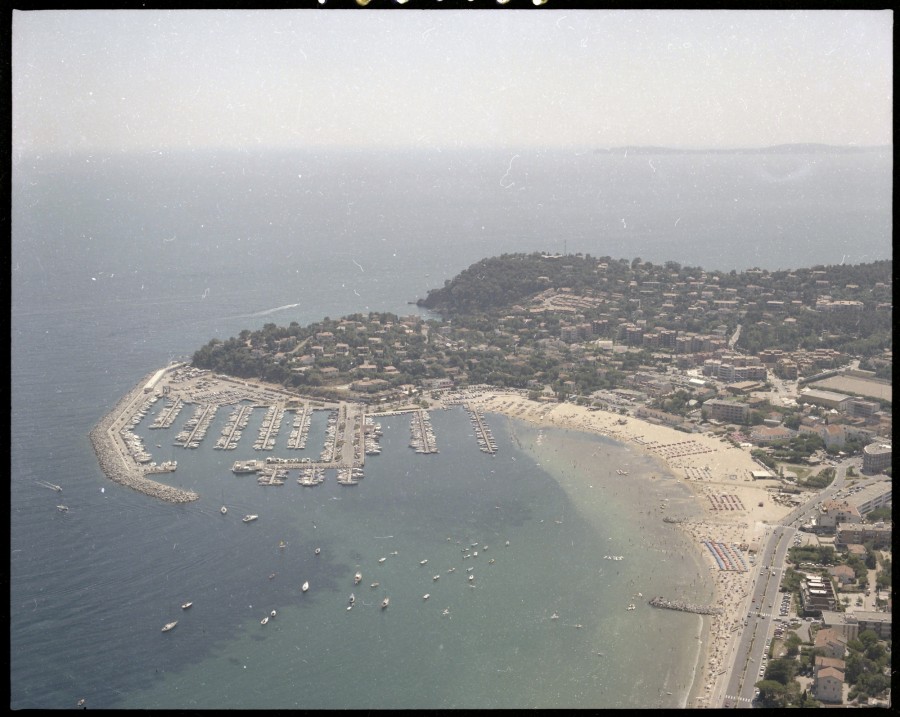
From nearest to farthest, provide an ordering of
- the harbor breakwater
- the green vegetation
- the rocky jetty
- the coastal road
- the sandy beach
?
the coastal road → the sandy beach → the rocky jetty → the harbor breakwater → the green vegetation

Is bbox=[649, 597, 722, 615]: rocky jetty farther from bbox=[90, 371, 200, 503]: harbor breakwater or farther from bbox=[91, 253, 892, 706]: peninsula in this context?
bbox=[90, 371, 200, 503]: harbor breakwater

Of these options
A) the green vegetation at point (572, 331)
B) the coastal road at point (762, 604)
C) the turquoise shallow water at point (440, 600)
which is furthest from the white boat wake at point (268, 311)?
the coastal road at point (762, 604)

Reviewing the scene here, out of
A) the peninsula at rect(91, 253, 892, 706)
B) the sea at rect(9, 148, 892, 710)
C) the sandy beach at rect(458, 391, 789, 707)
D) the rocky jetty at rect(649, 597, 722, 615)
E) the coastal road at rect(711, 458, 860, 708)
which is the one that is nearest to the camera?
the coastal road at rect(711, 458, 860, 708)

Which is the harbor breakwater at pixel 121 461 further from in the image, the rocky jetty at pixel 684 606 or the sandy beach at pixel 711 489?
the rocky jetty at pixel 684 606

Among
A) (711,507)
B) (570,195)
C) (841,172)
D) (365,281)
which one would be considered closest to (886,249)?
(841,172)

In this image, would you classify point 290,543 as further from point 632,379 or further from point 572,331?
point 572,331

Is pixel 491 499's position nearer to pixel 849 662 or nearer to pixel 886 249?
pixel 849 662

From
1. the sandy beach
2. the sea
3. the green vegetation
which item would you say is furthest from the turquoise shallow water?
the green vegetation
